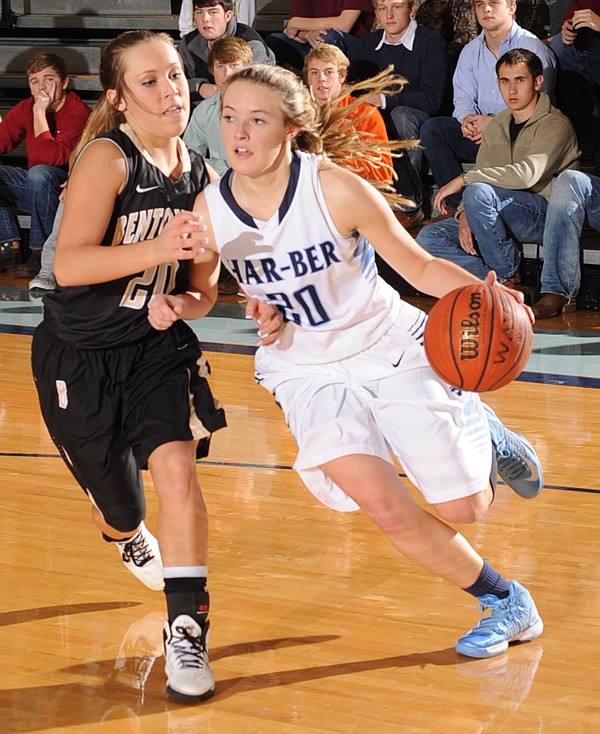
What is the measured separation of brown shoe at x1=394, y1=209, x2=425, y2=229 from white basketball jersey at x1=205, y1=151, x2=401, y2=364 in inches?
180

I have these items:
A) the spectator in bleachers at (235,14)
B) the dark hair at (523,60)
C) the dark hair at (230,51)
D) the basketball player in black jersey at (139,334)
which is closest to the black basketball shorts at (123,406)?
the basketball player in black jersey at (139,334)

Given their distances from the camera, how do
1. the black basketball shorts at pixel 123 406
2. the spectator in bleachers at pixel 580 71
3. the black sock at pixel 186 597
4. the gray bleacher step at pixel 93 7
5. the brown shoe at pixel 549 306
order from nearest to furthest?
1. the black sock at pixel 186 597
2. the black basketball shorts at pixel 123 406
3. the brown shoe at pixel 549 306
4. the spectator in bleachers at pixel 580 71
5. the gray bleacher step at pixel 93 7

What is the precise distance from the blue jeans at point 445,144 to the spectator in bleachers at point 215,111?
47.6 inches

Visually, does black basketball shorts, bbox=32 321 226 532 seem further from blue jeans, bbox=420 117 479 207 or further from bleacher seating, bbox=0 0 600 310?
bleacher seating, bbox=0 0 600 310

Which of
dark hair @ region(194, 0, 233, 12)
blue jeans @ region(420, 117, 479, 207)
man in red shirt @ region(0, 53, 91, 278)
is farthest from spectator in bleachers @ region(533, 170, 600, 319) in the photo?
man in red shirt @ region(0, 53, 91, 278)

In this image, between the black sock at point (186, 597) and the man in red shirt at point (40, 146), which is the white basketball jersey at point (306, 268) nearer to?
the black sock at point (186, 597)

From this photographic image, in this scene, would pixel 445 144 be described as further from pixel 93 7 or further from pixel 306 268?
pixel 306 268

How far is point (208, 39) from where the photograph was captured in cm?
810

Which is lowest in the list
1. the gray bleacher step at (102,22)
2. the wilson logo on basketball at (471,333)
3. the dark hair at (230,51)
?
the gray bleacher step at (102,22)

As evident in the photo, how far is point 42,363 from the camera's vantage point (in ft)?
10.1

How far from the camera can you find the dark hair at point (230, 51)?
7363 millimetres

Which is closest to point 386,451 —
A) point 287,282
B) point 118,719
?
point 287,282

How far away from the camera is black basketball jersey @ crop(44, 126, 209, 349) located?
292cm

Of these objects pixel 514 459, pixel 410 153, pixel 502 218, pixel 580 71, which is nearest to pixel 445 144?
pixel 410 153
